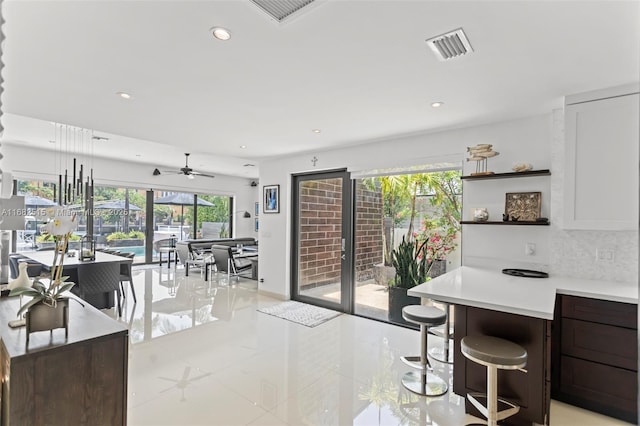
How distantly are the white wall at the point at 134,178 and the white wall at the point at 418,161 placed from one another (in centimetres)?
379

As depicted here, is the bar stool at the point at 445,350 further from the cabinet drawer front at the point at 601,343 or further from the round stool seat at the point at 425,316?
the cabinet drawer front at the point at 601,343

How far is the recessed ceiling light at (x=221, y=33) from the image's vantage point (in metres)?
1.87

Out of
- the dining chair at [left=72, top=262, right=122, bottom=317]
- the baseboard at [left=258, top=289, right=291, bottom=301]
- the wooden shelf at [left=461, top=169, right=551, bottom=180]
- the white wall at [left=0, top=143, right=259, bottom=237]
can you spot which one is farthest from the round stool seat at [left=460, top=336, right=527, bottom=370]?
the white wall at [left=0, top=143, right=259, bottom=237]

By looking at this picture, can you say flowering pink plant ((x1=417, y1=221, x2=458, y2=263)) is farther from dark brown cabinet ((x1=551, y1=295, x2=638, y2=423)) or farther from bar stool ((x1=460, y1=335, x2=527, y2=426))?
bar stool ((x1=460, y1=335, x2=527, y2=426))

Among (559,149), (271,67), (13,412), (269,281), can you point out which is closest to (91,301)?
(269,281)

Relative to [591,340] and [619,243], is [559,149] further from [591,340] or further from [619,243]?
[591,340]

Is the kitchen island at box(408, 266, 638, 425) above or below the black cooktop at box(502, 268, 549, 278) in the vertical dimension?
below

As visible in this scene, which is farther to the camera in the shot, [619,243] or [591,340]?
[619,243]

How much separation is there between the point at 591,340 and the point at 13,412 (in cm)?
353

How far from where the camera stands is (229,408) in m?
2.42

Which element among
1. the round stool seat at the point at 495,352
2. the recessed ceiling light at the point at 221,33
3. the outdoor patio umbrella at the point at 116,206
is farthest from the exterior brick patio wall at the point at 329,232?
the outdoor patio umbrella at the point at 116,206

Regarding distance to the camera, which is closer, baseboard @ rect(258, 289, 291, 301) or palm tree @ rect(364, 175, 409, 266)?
palm tree @ rect(364, 175, 409, 266)

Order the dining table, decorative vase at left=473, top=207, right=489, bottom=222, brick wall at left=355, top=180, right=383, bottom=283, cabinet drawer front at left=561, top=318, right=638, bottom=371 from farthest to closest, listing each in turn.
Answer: brick wall at left=355, top=180, right=383, bottom=283 < the dining table < decorative vase at left=473, top=207, right=489, bottom=222 < cabinet drawer front at left=561, top=318, right=638, bottom=371

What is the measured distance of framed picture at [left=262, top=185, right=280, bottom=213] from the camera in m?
5.70
